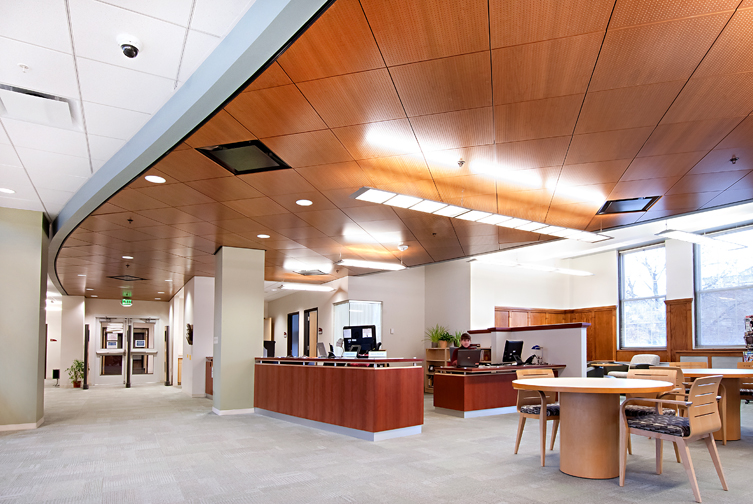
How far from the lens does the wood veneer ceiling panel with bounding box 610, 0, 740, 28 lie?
2.87 m

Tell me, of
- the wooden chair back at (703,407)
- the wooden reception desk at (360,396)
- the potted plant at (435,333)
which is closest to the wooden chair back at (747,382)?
the wooden chair back at (703,407)

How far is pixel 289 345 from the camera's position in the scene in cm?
2031

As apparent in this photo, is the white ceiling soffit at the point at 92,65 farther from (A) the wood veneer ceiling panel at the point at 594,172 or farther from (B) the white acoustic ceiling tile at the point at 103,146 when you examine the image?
(A) the wood veneer ceiling panel at the point at 594,172

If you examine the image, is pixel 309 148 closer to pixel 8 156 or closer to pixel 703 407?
pixel 8 156

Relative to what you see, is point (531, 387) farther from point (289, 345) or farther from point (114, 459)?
point (289, 345)

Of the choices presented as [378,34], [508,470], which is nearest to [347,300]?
[508,470]

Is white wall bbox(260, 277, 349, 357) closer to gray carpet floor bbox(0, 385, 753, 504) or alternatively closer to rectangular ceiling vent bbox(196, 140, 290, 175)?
gray carpet floor bbox(0, 385, 753, 504)

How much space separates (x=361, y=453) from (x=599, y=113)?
4440mm

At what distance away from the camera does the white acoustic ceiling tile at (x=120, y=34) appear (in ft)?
10.8

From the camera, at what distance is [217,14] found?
3.35 m

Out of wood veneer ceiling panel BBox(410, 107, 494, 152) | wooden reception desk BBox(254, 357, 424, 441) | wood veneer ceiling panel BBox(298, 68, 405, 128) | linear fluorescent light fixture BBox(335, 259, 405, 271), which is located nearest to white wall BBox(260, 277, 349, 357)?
linear fluorescent light fixture BBox(335, 259, 405, 271)

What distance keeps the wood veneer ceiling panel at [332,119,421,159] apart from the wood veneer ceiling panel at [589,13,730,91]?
1603mm

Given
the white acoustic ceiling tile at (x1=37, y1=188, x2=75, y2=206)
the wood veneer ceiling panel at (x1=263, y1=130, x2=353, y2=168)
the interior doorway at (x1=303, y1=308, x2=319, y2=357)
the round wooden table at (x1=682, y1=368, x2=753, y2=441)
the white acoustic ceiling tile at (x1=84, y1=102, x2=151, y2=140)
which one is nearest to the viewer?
the white acoustic ceiling tile at (x1=84, y1=102, x2=151, y2=140)

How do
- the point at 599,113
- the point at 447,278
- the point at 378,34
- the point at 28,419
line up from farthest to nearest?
1. the point at 447,278
2. the point at 28,419
3. the point at 599,113
4. the point at 378,34
